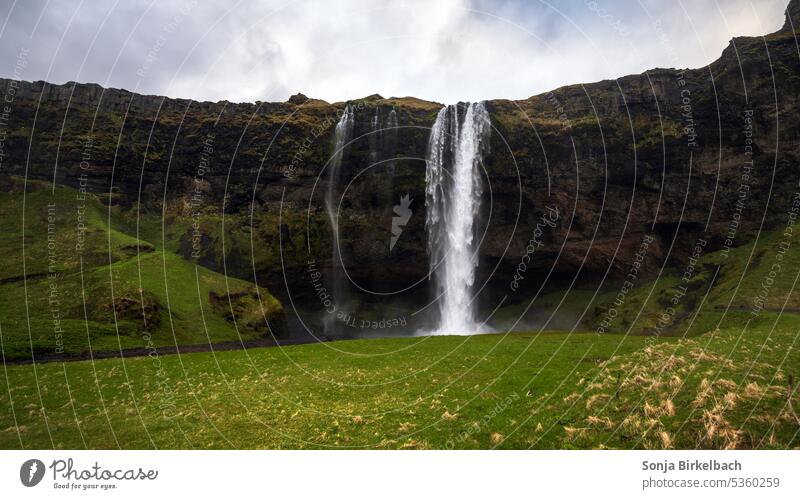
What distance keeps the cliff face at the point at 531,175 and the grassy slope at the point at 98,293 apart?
9433 millimetres

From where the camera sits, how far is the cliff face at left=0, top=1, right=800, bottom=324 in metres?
64.3

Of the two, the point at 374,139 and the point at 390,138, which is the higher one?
the point at 374,139

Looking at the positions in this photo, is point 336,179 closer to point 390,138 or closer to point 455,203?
point 390,138

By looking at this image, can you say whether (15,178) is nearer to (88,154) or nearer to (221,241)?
(88,154)

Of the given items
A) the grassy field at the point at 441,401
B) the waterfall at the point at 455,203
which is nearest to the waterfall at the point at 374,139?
the waterfall at the point at 455,203

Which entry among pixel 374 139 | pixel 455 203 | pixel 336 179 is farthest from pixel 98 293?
pixel 455 203

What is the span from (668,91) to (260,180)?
7292 cm

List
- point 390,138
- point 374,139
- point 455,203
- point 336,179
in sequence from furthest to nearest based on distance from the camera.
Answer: point 336,179 < point 374,139 < point 390,138 < point 455,203

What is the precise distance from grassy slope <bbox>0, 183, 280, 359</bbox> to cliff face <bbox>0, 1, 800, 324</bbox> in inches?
371

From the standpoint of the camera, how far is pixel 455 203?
2633 inches

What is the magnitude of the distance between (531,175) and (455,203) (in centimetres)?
1434

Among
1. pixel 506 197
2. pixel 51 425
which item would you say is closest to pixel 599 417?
pixel 51 425

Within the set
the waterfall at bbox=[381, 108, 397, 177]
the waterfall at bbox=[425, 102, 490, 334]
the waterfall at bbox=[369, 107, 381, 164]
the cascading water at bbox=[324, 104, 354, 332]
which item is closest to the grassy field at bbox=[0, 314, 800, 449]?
the waterfall at bbox=[425, 102, 490, 334]
